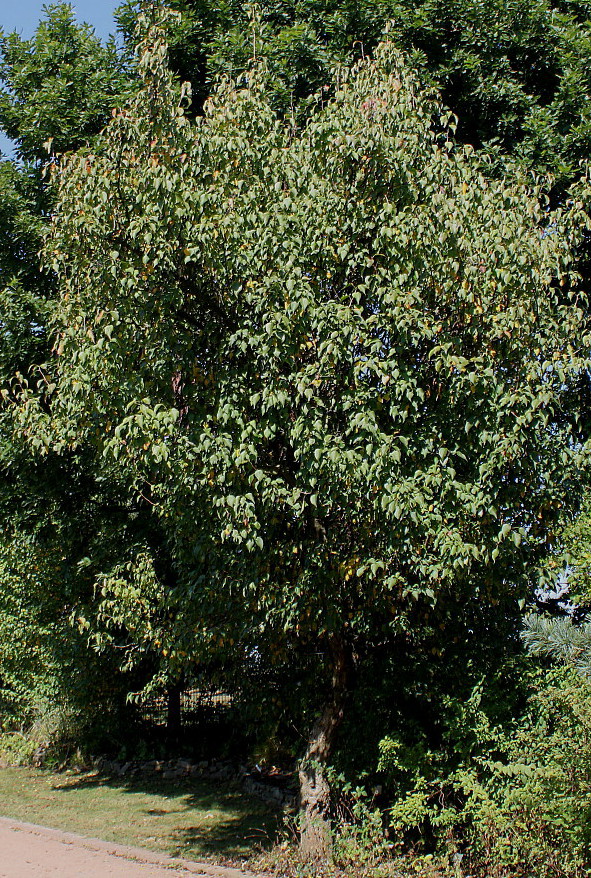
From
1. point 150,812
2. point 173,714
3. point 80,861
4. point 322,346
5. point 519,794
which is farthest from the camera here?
point 173,714

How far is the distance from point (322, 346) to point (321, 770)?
4.42m

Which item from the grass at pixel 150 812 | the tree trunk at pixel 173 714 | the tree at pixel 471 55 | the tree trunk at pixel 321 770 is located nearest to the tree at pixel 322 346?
the tree trunk at pixel 321 770

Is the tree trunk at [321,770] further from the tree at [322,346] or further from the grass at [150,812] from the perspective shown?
the tree at [322,346]

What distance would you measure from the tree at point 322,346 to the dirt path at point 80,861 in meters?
2.50

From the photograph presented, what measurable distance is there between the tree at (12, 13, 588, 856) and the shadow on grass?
122 inches

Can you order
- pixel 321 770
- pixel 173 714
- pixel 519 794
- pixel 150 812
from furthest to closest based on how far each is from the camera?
1. pixel 173 714
2. pixel 150 812
3. pixel 321 770
4. pixel 519 794

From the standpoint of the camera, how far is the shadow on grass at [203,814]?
8.27 meters

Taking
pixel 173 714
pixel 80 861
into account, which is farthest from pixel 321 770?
pixel 173 714

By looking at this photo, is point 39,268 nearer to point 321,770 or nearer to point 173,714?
point 321,770

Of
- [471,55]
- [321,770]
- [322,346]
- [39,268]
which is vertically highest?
[471,55]

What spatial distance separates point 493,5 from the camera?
9211 millimetres

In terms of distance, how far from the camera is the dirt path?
7.14 meters

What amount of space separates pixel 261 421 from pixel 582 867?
4313 mm

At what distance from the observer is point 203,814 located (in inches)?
398
